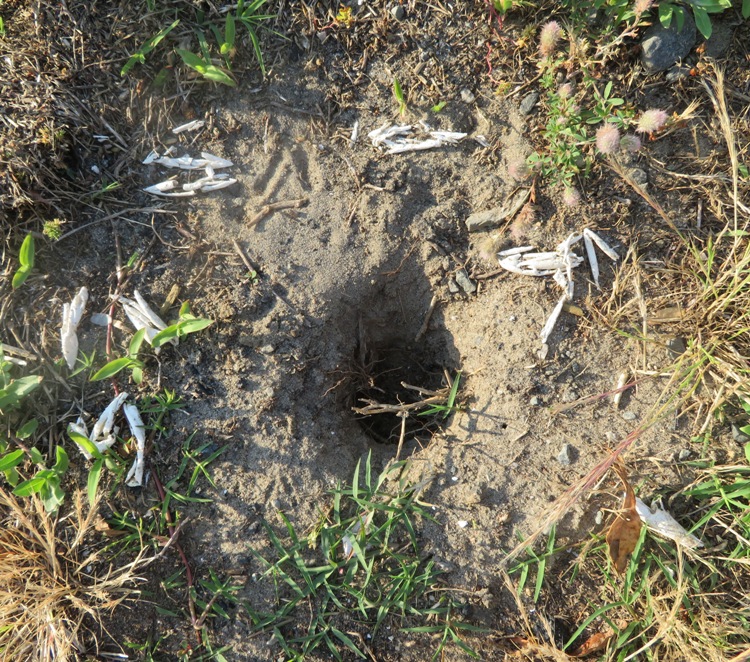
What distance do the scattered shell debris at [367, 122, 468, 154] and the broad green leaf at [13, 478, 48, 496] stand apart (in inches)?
74.6

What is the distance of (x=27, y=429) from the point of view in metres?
2.16

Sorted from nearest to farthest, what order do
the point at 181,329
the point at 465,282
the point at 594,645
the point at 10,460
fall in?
the point at 10,460, the point at 181,329, the point at 594,645, the point at 465,282

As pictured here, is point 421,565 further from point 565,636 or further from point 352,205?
point 352,205

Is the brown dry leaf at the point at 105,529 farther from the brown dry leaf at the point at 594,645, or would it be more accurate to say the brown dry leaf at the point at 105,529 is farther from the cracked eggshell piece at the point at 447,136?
the cracked eggshell piece at the point at 447,136

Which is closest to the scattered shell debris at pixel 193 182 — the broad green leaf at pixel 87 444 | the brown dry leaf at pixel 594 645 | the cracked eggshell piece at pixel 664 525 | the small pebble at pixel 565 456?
the broad green leaf at pixel 87 444

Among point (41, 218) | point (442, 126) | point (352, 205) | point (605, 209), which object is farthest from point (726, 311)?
point (41, 218)

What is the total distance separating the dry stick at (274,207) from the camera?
2295mm

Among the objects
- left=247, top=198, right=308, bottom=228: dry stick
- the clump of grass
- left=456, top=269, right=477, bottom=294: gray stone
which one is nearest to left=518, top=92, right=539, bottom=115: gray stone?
left=456, top=269, right=477, bottom=294: gray stone

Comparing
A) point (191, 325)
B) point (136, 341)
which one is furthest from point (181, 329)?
point (136, 341)

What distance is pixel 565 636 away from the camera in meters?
2.25

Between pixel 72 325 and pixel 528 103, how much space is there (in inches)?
83.5

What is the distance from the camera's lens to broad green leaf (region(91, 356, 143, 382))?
212cm

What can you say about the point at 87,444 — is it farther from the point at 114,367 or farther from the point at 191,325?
the point at 191,325

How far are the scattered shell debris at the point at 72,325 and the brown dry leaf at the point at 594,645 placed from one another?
94.5 inches
